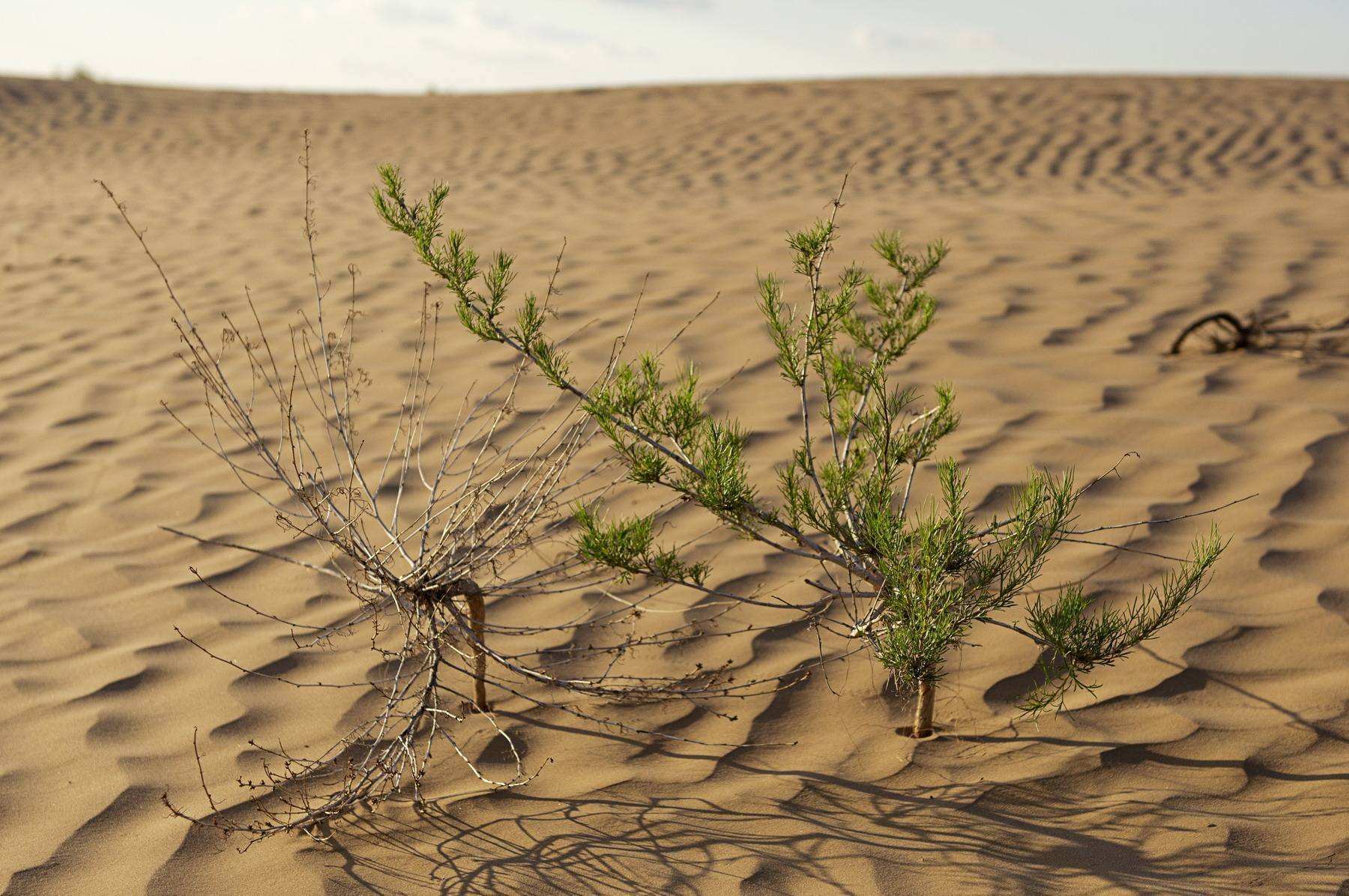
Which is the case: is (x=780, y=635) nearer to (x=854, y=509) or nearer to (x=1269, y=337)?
(x=854, y=509)

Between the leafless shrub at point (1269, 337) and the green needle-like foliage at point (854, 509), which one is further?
the leafless shrub at point (1269, 337)

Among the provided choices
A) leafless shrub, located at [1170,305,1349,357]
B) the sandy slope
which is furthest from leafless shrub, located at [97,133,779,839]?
leafless shrub, located at [1170,305,1349,357]

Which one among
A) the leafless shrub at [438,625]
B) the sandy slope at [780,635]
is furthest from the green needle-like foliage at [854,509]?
the sandy slope at [780,635]

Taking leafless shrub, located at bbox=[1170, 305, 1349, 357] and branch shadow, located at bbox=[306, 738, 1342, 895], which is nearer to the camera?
branch shadow, located at bbox=[306, 738, 1342, 895]

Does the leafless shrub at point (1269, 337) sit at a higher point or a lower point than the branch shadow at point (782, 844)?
higher

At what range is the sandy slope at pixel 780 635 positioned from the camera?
2055 millimetres

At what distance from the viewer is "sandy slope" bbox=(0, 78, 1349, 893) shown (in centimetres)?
205

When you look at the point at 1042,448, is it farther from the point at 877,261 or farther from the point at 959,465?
the point at 877,261

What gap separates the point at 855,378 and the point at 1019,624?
0.76 m

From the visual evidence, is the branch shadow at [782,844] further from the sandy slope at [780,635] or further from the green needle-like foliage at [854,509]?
the green needle-like foliage at [854,509]

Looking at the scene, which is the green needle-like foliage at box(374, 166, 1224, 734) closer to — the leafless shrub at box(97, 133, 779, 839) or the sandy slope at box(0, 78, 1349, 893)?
the leafless shrub at box(97, 133, 779, 839)

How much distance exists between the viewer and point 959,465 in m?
3.59

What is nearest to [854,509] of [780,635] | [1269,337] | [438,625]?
[780,635]

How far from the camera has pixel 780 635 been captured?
278cm
